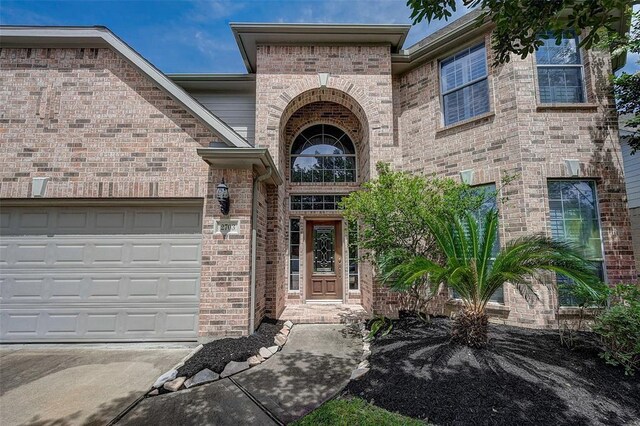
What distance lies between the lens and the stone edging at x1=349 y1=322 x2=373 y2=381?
3.61 metres

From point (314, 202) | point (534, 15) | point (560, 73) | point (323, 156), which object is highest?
point (560, 73)

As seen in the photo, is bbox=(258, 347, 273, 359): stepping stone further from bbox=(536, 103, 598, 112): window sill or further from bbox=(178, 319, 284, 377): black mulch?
bbox=(536, 103, 598, 112): window sill

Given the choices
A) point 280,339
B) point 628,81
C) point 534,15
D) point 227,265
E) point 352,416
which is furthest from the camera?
point 628,81

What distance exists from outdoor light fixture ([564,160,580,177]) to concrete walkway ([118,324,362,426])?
537 cm

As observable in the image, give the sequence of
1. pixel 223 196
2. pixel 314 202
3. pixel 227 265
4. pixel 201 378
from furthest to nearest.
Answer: pixel 314 202 < pixel 227 265 < pixel 223 196 < pixel 201 378

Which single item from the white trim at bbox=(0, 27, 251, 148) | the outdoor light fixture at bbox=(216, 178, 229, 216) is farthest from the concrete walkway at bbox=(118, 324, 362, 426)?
the white trim at bbox=(0, 27, 251, 148)

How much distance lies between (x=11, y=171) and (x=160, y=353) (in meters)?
4.17

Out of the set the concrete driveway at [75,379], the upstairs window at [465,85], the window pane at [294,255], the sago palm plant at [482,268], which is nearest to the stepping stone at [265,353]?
the concrete driveway at [75,379]

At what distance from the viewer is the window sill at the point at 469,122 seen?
6001 millimetres

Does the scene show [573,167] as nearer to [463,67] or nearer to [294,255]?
[463,67]

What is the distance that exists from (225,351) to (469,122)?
6.63 metres

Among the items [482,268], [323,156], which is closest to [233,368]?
[482,268]

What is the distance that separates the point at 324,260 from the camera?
7.60 m

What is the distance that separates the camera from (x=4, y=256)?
16.3 ft
